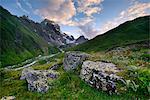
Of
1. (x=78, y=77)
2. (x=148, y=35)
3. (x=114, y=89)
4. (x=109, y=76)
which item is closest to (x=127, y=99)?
(x=114, y=89)

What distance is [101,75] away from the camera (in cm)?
2566

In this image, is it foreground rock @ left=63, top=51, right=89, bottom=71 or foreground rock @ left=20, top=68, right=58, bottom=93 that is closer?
foreground rock @ left=20, top=68, right=58, bottom=93

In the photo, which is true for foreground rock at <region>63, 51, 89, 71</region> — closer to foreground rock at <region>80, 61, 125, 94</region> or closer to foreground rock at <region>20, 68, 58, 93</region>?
foreground rock at <region>20, 68, 58, 93</region>

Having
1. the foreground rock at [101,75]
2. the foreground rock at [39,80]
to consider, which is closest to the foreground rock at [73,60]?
the foreground rock at [39,80]

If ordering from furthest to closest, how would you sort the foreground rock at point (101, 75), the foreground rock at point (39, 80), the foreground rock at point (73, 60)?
the foreground rock at point (73, 60)
the foreground rock at point (39, 80)
the foreground rock at point (101, 75)

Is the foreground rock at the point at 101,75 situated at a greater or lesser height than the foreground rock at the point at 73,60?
lesser

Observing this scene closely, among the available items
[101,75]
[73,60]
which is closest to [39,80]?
[73,60]

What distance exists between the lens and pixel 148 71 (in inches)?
957

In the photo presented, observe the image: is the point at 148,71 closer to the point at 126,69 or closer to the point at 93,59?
the point at 126,69

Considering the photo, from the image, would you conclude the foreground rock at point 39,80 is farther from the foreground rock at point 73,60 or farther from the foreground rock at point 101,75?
the foreground rock at point 101,75

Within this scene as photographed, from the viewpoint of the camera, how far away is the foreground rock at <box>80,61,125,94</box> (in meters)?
24.2

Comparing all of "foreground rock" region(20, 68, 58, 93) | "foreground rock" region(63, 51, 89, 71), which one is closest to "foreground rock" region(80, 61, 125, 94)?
"foreground rock" region(63, 51, 89, 71)

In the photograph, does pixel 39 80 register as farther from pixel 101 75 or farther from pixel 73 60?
pixel 101 75

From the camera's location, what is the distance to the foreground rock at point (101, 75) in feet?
79.3
